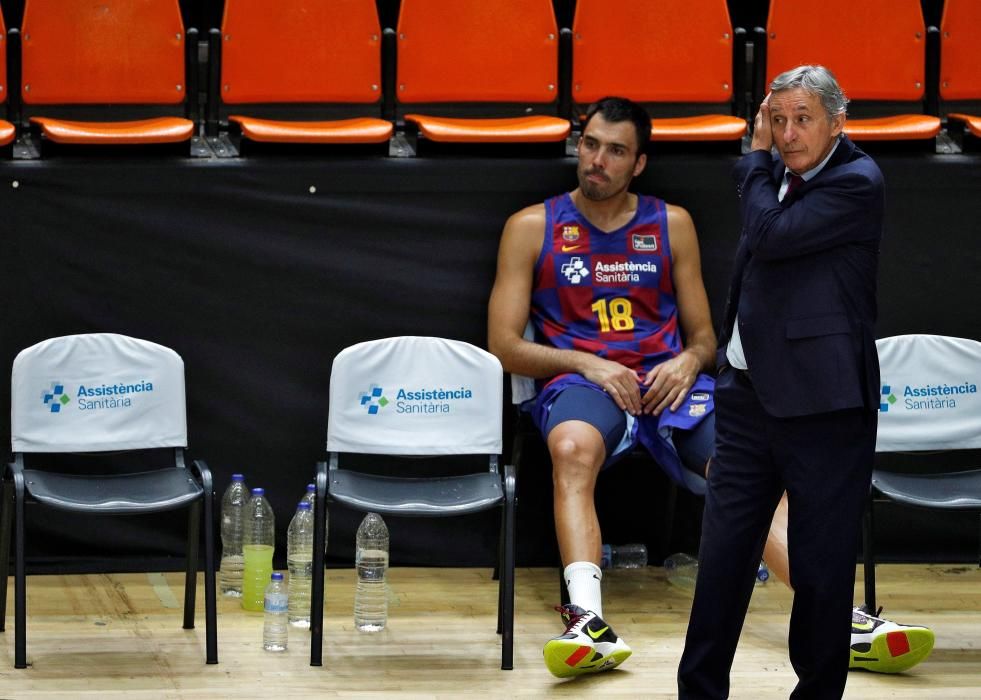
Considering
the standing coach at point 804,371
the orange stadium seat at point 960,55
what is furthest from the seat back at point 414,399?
the orange stadium seat at point 960,55

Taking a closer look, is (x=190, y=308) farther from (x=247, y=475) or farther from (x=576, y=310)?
(x=576, y=310)

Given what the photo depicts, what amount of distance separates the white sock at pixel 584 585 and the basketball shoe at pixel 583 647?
26 millimetres

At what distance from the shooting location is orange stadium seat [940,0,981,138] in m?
5.22

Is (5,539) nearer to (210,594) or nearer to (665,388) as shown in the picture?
(210,594)

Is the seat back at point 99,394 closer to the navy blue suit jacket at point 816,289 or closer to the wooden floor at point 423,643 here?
the wooden floor at point 423,643

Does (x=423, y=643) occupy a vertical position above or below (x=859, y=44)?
below

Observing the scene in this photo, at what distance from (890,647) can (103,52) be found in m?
3.16

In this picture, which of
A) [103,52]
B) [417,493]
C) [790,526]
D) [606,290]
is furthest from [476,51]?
[790,526]

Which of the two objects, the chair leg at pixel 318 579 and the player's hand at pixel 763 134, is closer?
the player's hand at pixel 763 134

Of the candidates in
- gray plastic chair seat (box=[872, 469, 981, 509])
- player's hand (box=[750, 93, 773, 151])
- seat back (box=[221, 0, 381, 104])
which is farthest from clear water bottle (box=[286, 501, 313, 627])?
player's hand (box=[750, 93, 773, 151])

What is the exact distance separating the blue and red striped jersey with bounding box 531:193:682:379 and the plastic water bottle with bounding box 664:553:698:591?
716 millimetres

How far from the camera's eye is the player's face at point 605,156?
14.6 feet

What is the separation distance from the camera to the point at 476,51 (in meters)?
5.01

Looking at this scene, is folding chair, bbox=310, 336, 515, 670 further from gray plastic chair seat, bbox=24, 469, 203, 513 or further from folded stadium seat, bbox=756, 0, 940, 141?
folded stadium seat, bbox=756, 0, 940, 141
